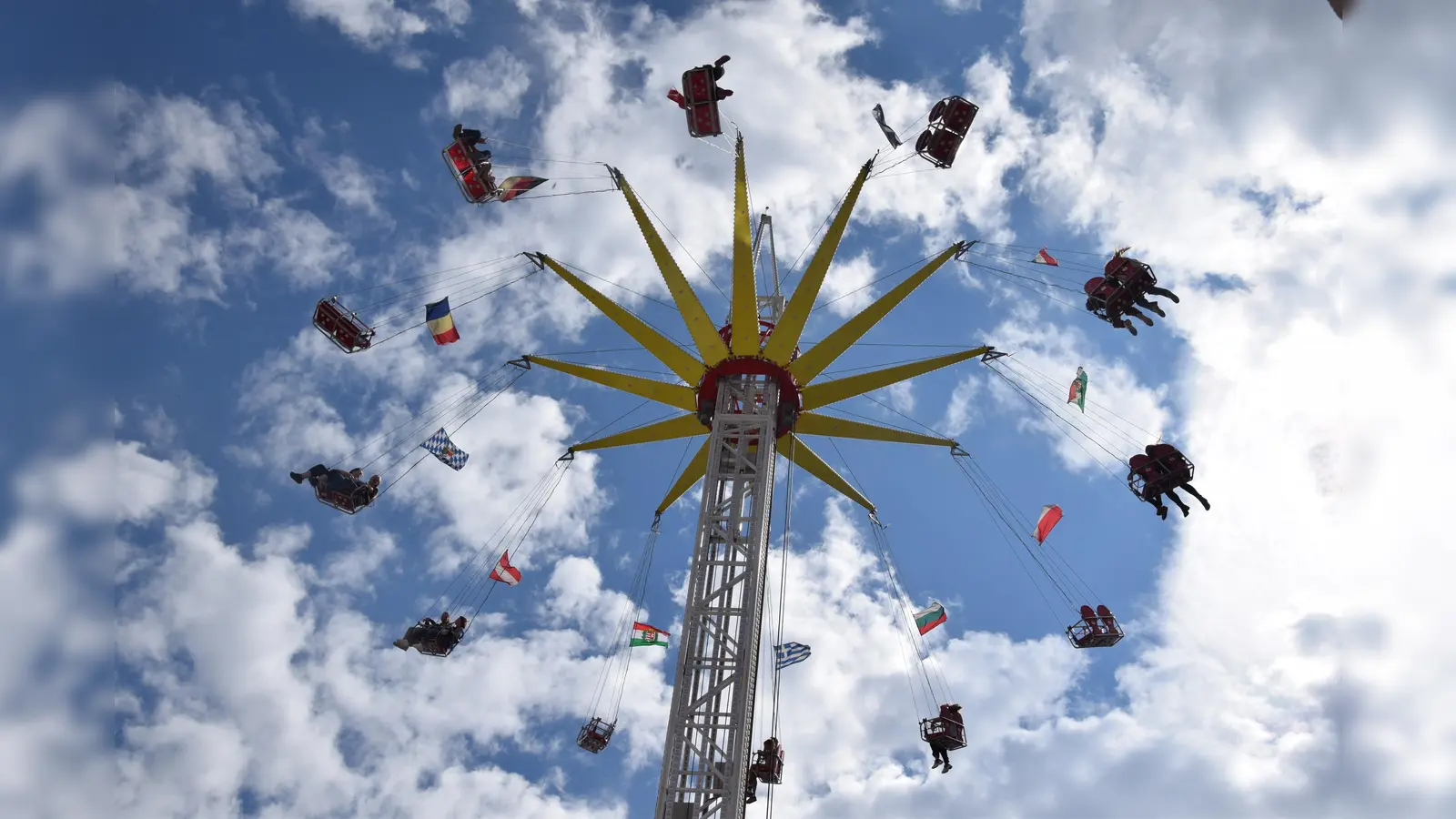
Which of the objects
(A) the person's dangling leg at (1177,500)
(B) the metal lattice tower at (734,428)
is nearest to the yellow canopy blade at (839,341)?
(B) the metal lattice tower at (734,428)

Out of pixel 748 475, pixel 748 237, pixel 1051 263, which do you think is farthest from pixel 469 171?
pixel 1051 263

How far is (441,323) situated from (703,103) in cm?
851

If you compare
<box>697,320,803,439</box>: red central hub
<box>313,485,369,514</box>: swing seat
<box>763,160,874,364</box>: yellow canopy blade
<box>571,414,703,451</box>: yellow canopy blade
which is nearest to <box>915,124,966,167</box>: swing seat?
<box>763,160,874,364</box>: yellow canopy blade

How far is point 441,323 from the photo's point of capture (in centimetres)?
2422

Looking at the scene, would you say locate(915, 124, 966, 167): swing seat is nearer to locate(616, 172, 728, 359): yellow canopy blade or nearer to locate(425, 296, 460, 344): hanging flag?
locate(616, 172, 728, 359): yellow canopy blade

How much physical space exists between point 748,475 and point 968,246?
829 cm

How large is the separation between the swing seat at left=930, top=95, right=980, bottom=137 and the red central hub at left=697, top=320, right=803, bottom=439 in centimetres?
721

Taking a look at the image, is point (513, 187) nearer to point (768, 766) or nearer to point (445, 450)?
point (445, 450)

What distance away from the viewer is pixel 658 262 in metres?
22.2

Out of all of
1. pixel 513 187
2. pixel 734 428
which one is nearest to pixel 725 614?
pixel 734 428

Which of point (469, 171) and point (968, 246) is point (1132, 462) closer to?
point (968, 246)


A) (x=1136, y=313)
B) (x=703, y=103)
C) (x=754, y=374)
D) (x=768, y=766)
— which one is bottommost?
(x=768, y=766)

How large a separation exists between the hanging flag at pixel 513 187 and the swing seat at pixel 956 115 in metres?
10.1

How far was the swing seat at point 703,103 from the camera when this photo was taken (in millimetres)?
23281
